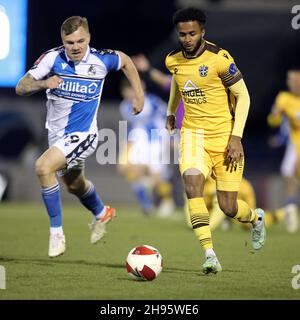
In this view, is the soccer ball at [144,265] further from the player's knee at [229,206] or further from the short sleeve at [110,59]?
the short sleeve at [110,59]

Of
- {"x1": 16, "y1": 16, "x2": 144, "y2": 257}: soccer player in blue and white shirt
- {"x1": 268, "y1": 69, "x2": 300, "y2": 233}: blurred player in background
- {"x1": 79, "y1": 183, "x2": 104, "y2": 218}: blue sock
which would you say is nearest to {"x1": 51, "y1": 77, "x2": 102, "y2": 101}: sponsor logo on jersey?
{"x1": 16, "y1": 16, "x2": 144, "y2": 257}: soccer player in blue and white shirt

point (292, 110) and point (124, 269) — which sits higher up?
point (292, 110)

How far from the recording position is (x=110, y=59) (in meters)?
9.59

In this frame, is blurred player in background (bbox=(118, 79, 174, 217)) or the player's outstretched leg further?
blurred player in background (bbox=(118, 79, 174, 217))

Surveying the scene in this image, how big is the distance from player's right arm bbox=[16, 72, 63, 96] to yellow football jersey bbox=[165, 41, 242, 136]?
106 centimetres

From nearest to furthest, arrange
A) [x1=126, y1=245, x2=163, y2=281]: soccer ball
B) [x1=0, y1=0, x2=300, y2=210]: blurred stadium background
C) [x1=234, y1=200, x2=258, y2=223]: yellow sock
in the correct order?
[x1=126, y1=245, x2=163, y2=281]: soccer ball → [x1=234, y1=200, x2=258, y2=223]: yellow sock → [x1=0, y1=0, x2=300, y2=210]: blurred stadium background

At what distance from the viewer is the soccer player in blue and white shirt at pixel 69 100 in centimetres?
914

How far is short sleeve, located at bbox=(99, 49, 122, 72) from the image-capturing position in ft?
31.3

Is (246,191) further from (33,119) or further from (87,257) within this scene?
(33,119)

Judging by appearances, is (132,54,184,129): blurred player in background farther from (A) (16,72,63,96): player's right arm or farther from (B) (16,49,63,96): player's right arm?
(A) (16,72,63,96): player's right arm

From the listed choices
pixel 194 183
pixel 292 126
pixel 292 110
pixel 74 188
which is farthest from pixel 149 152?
pixel 194 183

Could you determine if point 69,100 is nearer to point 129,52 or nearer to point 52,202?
point 52,202

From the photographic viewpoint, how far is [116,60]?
378 inches

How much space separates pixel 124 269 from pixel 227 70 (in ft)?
6.92
